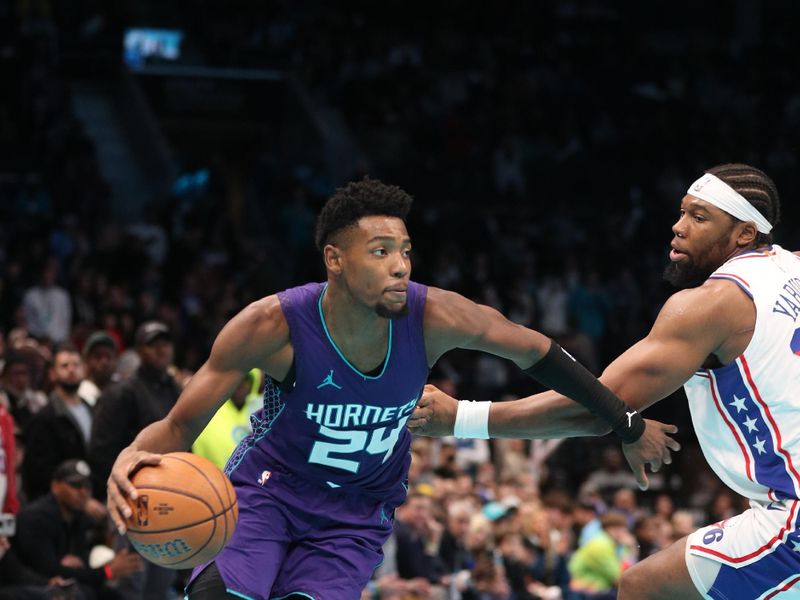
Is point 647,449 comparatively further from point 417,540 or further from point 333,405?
point 417,540

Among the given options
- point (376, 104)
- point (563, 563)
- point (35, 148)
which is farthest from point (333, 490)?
point (376, 104)

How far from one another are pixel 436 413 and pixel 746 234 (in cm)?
151

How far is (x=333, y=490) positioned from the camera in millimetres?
5152

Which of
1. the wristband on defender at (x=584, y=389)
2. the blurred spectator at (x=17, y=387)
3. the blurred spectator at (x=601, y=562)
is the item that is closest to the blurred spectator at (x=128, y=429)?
the blurred spectator at (x=17, y=387)

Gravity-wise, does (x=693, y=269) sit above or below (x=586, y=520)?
above

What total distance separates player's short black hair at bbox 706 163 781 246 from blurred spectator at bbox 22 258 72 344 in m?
9.06

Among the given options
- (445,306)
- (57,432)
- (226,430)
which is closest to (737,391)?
(445,306)

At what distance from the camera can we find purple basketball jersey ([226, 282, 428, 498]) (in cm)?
500

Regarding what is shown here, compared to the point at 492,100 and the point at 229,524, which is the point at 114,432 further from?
the point at 492,100

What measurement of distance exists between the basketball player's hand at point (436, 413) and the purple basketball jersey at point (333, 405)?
41 cm

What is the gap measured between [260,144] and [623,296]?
815cm

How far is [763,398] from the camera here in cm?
482

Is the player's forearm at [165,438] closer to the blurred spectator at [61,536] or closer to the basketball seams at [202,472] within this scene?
the basketball seams at [202,472]

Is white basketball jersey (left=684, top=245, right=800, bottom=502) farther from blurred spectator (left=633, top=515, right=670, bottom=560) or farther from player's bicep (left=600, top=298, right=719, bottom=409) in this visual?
blurred spectator (left=633, top=515, right=670, bottom=560)
